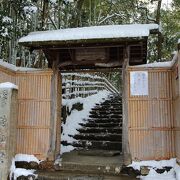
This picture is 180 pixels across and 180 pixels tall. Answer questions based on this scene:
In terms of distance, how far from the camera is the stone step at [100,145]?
9488mm

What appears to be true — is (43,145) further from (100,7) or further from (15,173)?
(100,7)

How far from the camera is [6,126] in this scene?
273 inches

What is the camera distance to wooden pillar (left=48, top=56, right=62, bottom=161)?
778 centimetres

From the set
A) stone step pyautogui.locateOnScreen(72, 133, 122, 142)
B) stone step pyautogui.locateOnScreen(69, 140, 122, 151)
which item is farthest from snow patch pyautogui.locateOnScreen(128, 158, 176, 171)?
stone step pyautogui.locateOnScreen(72, 133, 122, 142)

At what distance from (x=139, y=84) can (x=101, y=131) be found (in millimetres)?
3714

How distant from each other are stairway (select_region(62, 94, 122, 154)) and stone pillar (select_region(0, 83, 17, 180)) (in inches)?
118

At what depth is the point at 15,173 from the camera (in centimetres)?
716

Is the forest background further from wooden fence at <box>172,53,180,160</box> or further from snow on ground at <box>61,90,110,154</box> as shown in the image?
wooden fence at <box>172,53,180,160</box>

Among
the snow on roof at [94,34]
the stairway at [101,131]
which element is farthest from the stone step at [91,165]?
the snow on roof at [94,34]

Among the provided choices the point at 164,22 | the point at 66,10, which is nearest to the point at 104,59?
the point at 66,10

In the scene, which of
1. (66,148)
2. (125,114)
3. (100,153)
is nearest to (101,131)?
(66,148)

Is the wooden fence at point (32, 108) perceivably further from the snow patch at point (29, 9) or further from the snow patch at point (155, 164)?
the snow patch at point (29, 9)

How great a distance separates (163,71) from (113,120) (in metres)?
4.53

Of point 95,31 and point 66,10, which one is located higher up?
point 66,10
